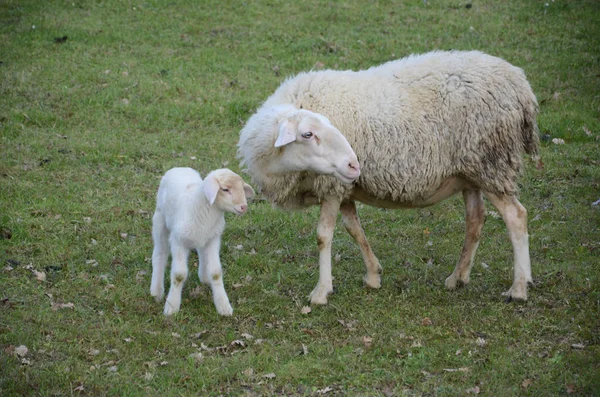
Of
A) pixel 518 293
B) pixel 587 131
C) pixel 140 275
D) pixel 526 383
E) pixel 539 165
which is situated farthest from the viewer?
pixel 587 131

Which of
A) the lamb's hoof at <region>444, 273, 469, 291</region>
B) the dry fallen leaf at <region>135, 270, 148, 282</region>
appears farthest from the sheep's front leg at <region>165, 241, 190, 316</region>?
the lamb's hoof at <region>444, 273, 469, 291</region>

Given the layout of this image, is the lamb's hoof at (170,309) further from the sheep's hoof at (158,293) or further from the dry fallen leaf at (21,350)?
the dry fallen leaf at (21,350)

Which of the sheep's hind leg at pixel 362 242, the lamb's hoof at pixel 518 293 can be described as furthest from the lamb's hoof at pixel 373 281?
the lamb's hoof at pixel 518 293

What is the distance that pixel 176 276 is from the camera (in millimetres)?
6527

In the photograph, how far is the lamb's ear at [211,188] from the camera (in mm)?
6145

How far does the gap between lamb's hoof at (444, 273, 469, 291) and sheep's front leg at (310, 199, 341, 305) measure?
3.64 ft

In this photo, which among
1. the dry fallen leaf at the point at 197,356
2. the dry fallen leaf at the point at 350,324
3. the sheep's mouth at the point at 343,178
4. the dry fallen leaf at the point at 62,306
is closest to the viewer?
the dry fallen leaf at the point at 197,356

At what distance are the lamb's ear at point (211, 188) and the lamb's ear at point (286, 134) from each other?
0.56 m

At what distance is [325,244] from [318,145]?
1019 millimetres

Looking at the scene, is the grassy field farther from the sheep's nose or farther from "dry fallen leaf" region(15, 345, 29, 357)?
the sheep's nose

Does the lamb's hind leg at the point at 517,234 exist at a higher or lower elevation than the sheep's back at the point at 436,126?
lower

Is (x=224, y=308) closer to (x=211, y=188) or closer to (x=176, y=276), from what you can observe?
(x=176, y=276)

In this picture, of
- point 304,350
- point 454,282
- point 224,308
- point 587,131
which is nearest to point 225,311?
point 224,308

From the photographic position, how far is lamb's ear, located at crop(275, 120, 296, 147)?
6.27m
